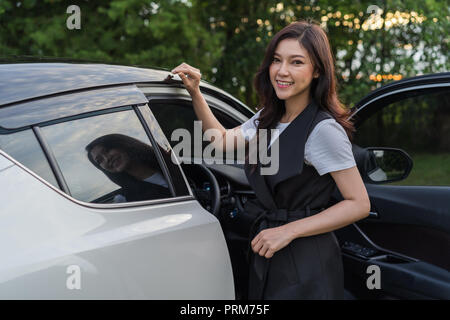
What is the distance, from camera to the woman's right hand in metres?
2.19

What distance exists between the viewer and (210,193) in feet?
8.05

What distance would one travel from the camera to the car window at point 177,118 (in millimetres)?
2653

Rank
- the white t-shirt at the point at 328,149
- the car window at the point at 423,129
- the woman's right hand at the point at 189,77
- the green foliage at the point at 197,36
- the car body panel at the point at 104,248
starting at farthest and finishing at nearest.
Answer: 1. the green foliage at the point at 197,36
2. the car window at the point at 423,129
3. the woman's right hand at the point at 189,77
4. the white t-shirt at the point at 328,149
5. the car body panel at the point at 104,248

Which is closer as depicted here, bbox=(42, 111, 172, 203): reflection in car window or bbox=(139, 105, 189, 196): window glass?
bbox=(42, 111, 172, 203): reflection in car window

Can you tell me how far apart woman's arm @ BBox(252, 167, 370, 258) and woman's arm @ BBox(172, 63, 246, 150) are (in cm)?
58

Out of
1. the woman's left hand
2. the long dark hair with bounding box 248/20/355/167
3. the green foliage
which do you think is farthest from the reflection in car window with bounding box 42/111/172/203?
the green foliage

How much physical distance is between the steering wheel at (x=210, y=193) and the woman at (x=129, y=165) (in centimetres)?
49

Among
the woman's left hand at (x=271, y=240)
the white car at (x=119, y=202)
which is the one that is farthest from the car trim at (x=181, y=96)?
the woman's left hand at (x=271, y=240)

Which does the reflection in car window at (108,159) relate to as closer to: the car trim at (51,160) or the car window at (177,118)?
the car trim at (51,160)

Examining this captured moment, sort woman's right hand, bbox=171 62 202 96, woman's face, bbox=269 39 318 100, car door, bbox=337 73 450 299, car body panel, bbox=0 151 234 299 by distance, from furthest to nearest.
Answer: car door, bbox=337 73 450 299 < woman's right hand, bbox=171 62 202 96 < woman's face, bbox=269 39 318 100 < car body panel, bbox=0 151 234 299

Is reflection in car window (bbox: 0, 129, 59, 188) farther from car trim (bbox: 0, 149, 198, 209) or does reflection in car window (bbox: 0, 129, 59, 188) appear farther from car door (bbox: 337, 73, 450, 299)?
car door (bbox: 337, 73, 450, 299)

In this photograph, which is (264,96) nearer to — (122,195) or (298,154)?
(298,154)

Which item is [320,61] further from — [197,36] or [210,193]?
[197,36]

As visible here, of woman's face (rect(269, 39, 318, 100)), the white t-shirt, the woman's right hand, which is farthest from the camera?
the woman's right hand
